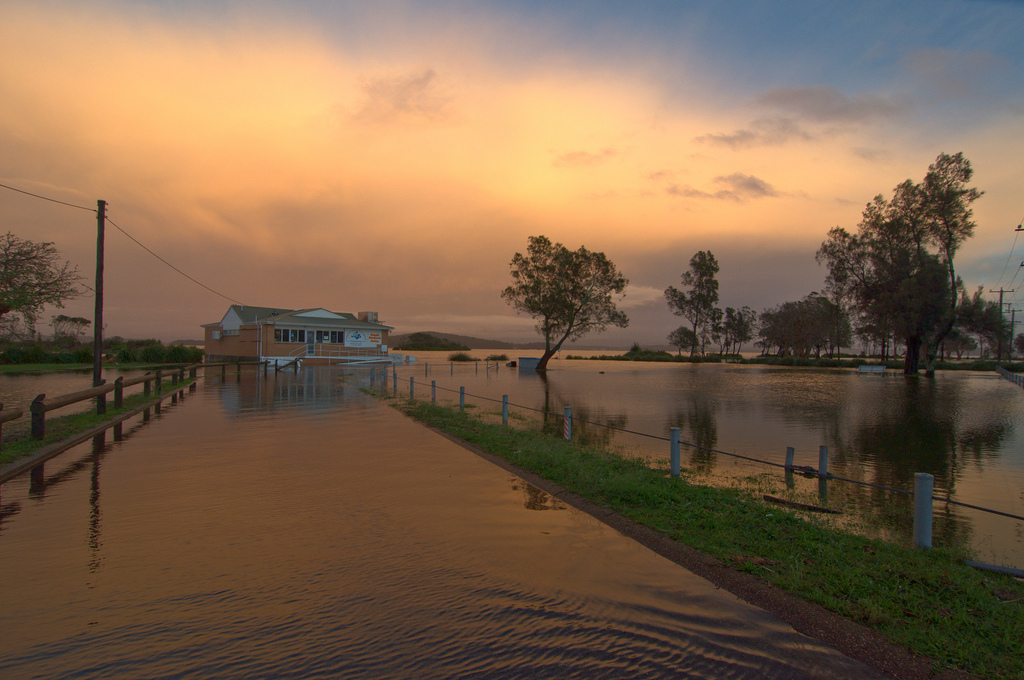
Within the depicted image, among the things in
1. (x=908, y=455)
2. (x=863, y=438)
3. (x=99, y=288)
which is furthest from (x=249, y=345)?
(x=908, y=455)

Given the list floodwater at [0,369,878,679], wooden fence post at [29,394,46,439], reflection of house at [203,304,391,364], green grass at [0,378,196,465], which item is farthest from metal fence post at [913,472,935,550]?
reflection of house at [203,304,391,364]

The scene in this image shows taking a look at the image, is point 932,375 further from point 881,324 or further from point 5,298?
point 5,298

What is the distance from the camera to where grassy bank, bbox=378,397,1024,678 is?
3.98m

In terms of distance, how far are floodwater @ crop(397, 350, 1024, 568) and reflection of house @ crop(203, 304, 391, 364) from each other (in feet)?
79.8

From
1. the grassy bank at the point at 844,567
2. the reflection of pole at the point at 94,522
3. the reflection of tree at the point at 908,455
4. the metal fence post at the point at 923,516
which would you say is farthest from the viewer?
the reflection of tree at the point at 908,455

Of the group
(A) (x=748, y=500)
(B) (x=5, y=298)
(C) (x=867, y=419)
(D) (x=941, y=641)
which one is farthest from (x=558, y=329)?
(D) (x=941, y=641)

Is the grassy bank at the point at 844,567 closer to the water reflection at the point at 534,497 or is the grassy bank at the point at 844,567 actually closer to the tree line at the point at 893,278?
the water reflection at the point at 534,497

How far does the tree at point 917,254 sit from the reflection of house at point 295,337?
165 ft

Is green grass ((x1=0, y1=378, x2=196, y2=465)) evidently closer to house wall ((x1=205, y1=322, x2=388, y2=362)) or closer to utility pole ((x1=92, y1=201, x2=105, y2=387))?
utility pole ((x1=92, y1=201, x2=105, y2=387))

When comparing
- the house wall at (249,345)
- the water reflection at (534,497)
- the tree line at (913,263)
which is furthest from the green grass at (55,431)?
the tree line at (913,263)

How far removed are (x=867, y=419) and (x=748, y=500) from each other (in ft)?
52.8

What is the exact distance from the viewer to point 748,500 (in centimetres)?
795

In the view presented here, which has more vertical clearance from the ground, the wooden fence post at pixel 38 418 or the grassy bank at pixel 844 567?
the wooden fence post at pixel 38 418

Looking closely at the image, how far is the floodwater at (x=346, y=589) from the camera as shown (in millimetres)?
3580
